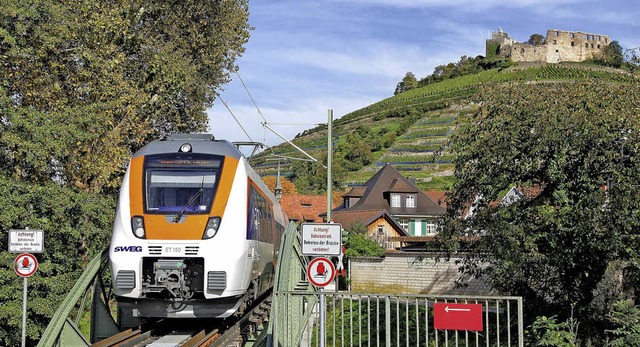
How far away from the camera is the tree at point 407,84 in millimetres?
193375

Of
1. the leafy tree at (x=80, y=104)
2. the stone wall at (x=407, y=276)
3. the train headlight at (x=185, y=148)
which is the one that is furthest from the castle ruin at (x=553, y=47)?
the train headlight at (x=185, y=148)

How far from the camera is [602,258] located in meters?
17.8

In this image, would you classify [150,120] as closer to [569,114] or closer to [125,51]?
[125,51]

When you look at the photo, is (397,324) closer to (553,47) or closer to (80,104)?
(80,104)

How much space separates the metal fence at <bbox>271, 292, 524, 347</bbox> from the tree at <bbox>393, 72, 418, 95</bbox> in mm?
164735

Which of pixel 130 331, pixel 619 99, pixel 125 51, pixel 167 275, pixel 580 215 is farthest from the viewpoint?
pixel 125 51

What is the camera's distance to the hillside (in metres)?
113

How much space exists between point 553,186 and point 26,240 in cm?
1104

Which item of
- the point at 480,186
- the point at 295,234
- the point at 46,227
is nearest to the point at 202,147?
the point at 295,234

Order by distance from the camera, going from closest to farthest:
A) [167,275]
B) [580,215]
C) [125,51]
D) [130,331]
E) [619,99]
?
1. [167,275]
2. [130,331]
3. [580,215]
4. [619,99]
5. [125,51]

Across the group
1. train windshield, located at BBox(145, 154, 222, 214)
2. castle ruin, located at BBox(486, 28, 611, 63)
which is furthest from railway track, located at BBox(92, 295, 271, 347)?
castle ruin, located at BBox(486, 28, 611, 63)

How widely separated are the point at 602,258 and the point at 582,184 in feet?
5.31

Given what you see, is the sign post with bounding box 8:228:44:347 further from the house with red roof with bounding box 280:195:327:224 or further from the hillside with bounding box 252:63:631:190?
the hillside with bounding box 252:63:631:190

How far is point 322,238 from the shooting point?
1237 cm
